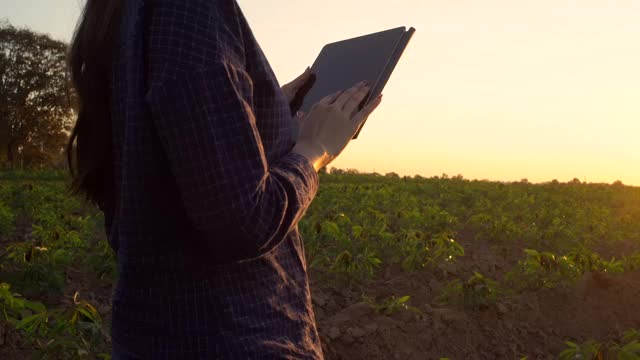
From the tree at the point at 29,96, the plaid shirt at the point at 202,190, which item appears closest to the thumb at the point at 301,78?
the plaid shirt at the point at 202,190

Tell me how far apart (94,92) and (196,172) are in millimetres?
313

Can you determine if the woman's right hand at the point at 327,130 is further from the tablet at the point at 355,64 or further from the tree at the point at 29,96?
the tree at the point at 29,96

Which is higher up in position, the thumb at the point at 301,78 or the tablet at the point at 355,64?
the tablet at the point at 355,64

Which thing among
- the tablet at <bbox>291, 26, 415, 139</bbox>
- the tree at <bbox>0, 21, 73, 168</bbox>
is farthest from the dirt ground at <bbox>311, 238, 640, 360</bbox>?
the tree at <bbox>0, 21, 73, 168</bbox>

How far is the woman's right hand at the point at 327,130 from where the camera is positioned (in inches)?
44.9

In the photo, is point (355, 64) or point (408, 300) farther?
point (408, 300)

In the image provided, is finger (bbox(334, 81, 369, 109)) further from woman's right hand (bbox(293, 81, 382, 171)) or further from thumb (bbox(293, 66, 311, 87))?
thumb (bbox(293, 66, 311, 87))

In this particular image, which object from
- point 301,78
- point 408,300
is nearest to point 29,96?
point 408,300

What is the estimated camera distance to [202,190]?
904 mm

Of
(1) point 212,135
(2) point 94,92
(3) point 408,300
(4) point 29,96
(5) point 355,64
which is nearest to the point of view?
(1) point 212,135

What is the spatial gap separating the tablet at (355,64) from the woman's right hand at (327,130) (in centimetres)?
8

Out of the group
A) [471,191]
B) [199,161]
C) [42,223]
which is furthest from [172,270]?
[471,191]

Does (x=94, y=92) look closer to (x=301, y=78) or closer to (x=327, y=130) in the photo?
(x=327, y=130)

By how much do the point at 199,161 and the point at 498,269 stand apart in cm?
536
